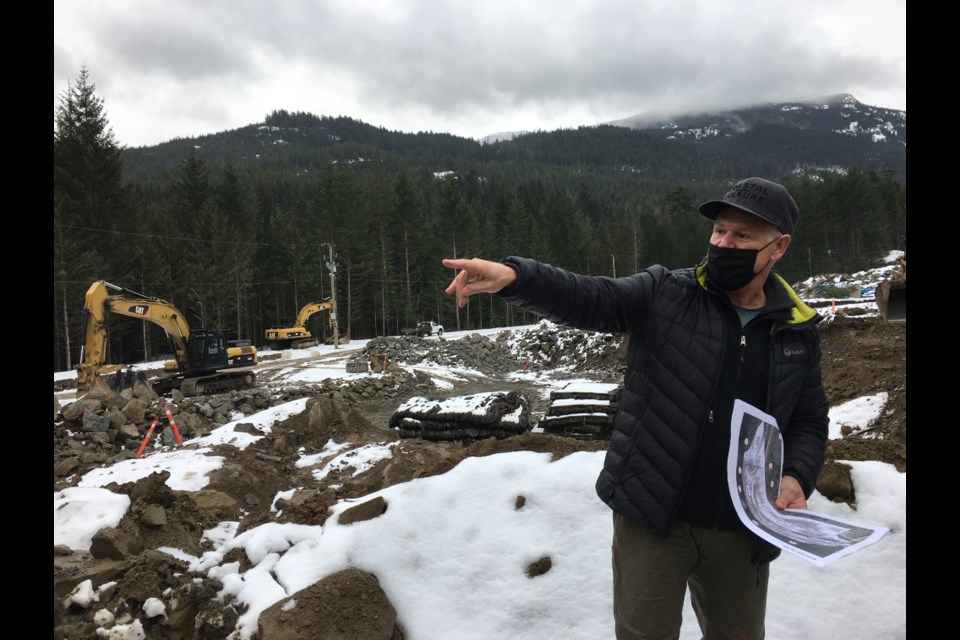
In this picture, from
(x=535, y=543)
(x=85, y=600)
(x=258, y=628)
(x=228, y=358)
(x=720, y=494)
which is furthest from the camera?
(x=228, y=358)

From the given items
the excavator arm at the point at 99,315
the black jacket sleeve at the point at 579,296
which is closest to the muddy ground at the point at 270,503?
the black jacket sleeve at the point at 579,296

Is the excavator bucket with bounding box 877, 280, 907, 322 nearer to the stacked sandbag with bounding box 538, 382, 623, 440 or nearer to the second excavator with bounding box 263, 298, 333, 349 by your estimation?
the stacked sandbag with bounding box 538, 382, 623, 440

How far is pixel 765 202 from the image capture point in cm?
197

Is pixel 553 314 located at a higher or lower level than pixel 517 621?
higher

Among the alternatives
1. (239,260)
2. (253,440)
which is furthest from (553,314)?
(239,260)

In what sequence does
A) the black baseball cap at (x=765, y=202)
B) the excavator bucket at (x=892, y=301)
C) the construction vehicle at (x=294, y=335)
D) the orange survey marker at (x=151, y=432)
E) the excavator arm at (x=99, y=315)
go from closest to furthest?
the black baseball cap at (x=765, y=202)
the orange survey marker at (x=151, y=432)
the excavator bucket at (x=892, y=301)
the excavator arm at (x=99, y=315)
the construction vehicle at (x=294, y=335)

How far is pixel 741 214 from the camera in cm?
201

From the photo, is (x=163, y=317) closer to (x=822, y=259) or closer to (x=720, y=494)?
(x=720, y=494)

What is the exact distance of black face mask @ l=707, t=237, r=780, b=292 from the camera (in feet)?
6.57

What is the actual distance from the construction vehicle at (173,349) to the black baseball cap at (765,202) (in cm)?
1710

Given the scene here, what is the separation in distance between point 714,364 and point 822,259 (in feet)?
215

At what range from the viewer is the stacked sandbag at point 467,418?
895 cm

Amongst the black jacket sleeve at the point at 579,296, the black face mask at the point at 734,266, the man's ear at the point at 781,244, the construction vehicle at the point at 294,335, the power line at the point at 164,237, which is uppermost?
the power line at the point at 164,237

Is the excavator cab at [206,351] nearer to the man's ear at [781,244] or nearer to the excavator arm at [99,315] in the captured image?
the excavator arm at [99,315]
